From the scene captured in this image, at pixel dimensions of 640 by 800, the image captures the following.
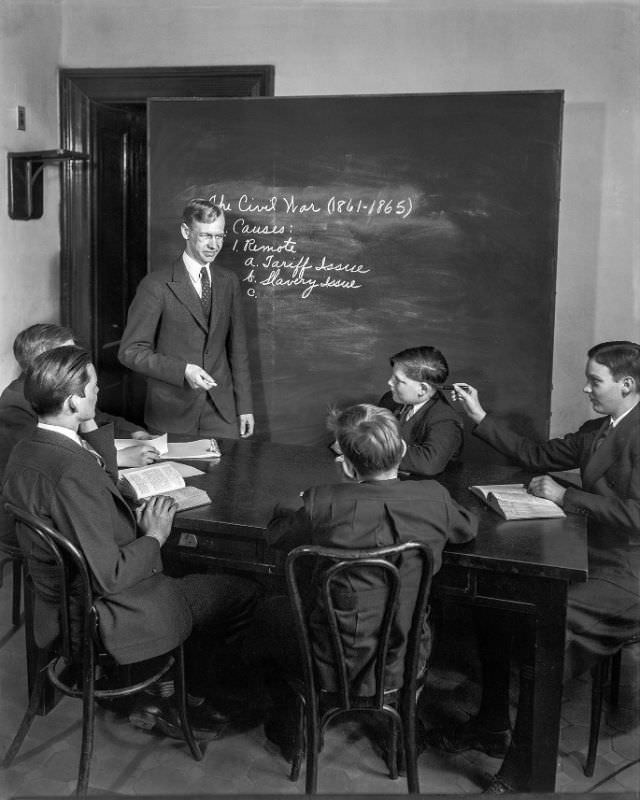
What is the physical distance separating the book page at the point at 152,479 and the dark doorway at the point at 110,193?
5.69 feet

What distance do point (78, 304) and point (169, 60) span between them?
129 cm

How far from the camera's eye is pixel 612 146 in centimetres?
403

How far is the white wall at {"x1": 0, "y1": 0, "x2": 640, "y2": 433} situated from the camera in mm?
3998

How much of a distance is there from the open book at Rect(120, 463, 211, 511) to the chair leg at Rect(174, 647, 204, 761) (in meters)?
0.42

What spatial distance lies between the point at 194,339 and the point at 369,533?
74.5 inches

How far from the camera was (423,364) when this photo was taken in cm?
306

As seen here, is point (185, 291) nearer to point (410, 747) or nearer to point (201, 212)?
point (201, 212)

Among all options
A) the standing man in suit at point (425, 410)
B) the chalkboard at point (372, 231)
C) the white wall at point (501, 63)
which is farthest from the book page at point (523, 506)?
the white wall at point (501, 63)

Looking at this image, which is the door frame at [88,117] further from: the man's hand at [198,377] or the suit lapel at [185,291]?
the man's hand at [198,377]

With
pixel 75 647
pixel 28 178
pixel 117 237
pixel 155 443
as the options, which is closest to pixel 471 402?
pixel 155 443

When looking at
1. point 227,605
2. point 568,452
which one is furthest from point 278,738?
point 568,452

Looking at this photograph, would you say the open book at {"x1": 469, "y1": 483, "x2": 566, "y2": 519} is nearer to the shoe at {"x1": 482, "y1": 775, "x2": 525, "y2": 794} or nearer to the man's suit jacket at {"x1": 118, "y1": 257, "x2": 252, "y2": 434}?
the shoe at {"x1": 482, "y1": 775, "x2": 525, "y2": 794}

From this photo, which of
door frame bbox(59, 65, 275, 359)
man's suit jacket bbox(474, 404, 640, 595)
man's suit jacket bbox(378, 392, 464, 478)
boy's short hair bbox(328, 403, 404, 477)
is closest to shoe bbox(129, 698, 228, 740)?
man's suit jacket bbox(378, 392, 464, 478)

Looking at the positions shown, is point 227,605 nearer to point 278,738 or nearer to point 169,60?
point 278,738
